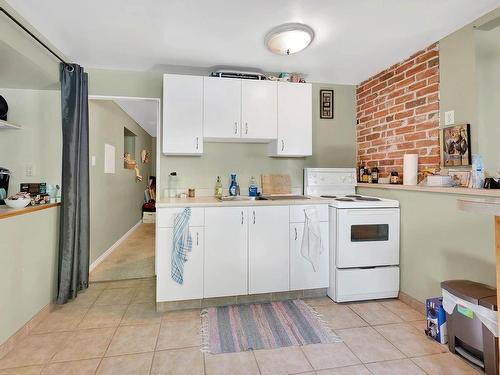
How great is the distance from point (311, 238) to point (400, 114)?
1513 millimetres

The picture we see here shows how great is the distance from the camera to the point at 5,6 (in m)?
1.76

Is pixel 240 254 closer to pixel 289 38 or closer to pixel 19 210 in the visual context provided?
pixel 19 210

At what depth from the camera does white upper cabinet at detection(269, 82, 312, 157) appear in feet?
9.21

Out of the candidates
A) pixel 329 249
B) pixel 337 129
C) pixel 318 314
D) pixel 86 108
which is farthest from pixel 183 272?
pixel 337 129

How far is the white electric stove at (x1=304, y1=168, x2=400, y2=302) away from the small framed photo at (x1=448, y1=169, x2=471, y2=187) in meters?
0.53

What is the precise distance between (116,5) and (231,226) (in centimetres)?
182

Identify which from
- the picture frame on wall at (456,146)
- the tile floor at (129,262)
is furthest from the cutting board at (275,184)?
the tile floor at (129,262)

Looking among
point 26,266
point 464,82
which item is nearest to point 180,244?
point 26,266

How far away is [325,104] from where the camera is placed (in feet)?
10.7

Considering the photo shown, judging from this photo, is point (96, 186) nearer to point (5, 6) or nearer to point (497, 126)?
point (5, 6)

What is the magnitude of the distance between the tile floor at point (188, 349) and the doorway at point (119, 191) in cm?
98

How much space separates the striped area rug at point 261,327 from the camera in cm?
192

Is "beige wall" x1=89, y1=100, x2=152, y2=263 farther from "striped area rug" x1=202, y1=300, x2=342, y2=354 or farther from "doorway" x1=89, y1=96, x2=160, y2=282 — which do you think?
"striped area rug" x1=202, y1=300, x2=342, y2=354

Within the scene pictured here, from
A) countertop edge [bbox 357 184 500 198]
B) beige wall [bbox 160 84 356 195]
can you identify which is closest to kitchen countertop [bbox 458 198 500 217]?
countertop edge [bbox 357 184 500 198]
